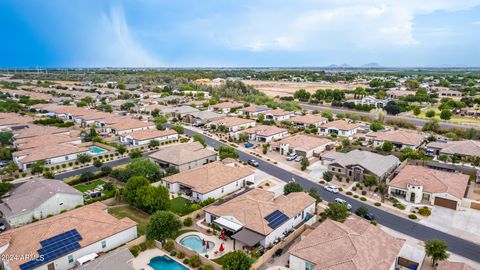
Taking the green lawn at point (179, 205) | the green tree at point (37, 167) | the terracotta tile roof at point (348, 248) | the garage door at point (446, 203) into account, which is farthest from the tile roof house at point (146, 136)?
the garage door at point (446, 203)

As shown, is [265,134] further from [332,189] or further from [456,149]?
[456,149]

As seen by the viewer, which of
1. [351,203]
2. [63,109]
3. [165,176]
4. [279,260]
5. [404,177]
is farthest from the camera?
[63,109]

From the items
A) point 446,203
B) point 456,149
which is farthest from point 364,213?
point 456,149

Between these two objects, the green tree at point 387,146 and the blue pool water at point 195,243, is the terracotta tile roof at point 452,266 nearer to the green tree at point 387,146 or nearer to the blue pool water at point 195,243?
the blue pool water at point 195,243

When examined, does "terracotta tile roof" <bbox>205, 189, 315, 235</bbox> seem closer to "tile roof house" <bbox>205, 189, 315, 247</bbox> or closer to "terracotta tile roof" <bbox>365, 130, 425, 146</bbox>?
"tile roof house" <bbox>205, 189, 315, 247</bbox>

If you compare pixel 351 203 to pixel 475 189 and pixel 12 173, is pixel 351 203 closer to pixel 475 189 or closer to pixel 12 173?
pixel 475 189

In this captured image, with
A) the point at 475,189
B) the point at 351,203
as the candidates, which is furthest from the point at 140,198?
the point at 475,189
